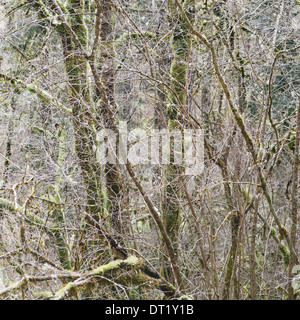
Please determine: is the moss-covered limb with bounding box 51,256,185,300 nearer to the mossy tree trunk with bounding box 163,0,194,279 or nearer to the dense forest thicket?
the dense forest thicket

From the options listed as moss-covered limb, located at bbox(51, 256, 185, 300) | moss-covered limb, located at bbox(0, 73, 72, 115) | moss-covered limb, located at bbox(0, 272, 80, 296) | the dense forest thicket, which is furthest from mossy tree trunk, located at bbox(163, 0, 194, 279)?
moss-covered limb, located at bbox(0, 272, 80, 296)

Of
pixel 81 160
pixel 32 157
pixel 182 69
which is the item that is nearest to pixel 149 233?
pixel 81 160

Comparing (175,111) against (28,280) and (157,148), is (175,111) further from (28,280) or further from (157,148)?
(28,280)

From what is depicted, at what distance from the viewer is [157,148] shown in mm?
4316

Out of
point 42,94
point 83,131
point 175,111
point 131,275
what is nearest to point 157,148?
point 175,111

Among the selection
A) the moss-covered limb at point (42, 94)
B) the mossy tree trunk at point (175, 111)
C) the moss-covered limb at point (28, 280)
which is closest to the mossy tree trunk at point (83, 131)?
the moss-covered limb at point (42, 94)

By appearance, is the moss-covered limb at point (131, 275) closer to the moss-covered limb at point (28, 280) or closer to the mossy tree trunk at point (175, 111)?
the moss-covered limb at point (28, 280)

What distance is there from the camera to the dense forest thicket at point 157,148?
336cm

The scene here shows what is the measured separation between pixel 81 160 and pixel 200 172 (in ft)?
5.78
